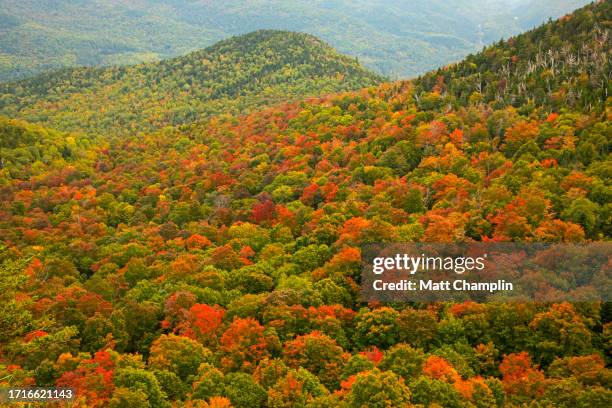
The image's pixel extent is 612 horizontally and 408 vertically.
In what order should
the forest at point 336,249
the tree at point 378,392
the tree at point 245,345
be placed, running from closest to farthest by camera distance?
the tree at point 378,392
the forest at point 336,249
the tree at point 245,345

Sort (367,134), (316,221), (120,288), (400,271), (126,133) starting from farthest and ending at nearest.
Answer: (126,133) → (367,134) → (316,221) → (120,288) → (400,271)

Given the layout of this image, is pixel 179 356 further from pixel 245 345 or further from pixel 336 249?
pixel 336 249

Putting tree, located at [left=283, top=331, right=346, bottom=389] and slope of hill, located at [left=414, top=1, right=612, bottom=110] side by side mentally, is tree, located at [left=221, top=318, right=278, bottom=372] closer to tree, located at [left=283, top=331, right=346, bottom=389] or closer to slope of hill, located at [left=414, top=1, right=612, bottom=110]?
tree, located at [left=283, top=331, right=346, bottom=389]

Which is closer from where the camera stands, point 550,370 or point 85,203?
point 550,370

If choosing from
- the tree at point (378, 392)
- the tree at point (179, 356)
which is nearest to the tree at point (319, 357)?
the tree at point (378, 392)

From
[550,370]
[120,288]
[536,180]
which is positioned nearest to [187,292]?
[120,288]

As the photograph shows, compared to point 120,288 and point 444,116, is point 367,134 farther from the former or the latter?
point 120,288

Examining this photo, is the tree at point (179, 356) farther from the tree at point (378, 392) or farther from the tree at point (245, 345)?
the tree at point (378, 392)

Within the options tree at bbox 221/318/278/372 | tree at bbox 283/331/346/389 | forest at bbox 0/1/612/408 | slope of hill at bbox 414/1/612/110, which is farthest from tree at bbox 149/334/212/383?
slope of hill at bbox 414/1/612/110
